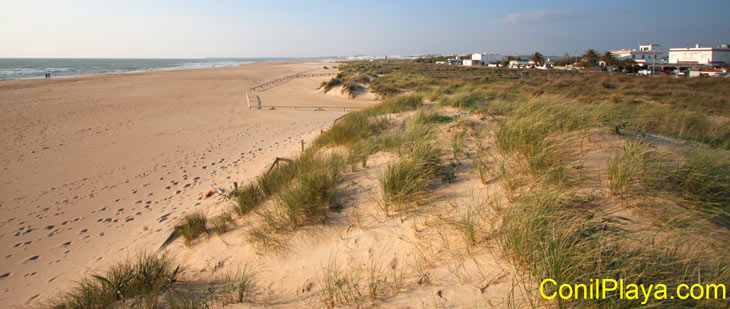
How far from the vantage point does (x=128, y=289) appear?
2.92 meters

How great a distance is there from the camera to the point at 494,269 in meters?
2.43

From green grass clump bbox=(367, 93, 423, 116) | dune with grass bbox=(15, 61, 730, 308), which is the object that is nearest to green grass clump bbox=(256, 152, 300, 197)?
dune with grass bbox=(15, 61, 730, 308)

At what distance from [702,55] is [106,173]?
300 feet

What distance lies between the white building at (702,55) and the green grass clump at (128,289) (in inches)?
3317

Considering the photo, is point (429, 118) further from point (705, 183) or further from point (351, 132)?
point (705, 183)

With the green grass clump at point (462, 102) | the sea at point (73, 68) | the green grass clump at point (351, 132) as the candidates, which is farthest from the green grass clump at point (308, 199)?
the sea at point (73, 68)

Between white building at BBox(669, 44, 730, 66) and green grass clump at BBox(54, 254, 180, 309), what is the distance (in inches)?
3317

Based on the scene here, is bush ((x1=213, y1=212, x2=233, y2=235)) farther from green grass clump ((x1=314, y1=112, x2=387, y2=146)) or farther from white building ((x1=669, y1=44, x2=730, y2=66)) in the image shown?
white building ((x1=669, y1=44, x2=730, y2=66))

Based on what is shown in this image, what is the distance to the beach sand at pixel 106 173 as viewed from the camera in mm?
4500

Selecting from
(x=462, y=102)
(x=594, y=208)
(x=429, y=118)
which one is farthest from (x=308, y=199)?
(x=462, y=102)

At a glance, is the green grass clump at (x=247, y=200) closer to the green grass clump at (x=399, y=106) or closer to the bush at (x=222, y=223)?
the bush at (x=222, y=223)

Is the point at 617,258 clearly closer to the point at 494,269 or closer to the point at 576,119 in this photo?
the point at 494,269

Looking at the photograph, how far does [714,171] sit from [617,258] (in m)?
1.84

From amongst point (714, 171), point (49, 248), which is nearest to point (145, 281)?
point (49, 248)
